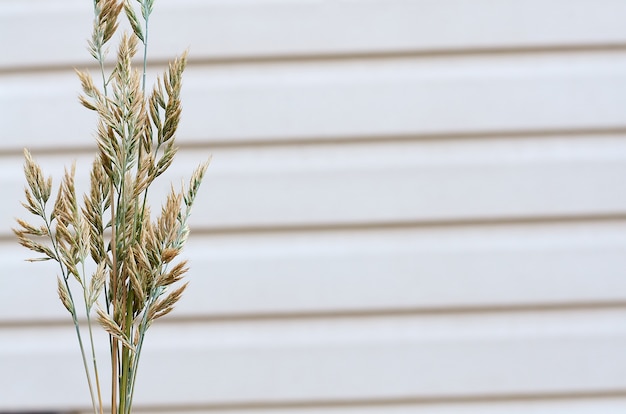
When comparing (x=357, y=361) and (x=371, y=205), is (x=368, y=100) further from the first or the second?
(x=357, y=361)

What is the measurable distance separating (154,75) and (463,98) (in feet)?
1.80

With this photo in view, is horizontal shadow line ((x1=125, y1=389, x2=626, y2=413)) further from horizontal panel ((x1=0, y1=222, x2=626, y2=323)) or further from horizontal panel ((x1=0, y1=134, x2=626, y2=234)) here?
horizontal panel ((x1=0, y1=134, x2=626, y2=234))

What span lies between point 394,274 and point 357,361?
0.55ft

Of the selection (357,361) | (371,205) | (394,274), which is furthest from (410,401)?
(371,205)

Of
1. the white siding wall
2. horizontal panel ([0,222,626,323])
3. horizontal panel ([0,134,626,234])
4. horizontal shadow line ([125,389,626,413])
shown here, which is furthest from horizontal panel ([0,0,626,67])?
horizontal shadow line ([125,389,626,413])

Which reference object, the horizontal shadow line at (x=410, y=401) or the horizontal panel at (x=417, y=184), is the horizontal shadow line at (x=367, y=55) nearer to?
the horizontal panel at (x=417, y=184)

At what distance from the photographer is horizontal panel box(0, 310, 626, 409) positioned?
3.67 feet

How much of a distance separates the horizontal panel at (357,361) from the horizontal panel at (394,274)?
0.04m

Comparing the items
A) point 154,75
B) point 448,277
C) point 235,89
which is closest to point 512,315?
point 448,277

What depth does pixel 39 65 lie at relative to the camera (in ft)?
3.71

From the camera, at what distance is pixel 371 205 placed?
1.12 metres

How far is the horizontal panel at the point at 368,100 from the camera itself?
112cm

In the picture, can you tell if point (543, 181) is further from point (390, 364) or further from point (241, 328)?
point (241, 328)

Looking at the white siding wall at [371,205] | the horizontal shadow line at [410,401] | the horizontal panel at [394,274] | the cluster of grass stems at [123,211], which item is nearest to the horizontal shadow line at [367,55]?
the white siding wall at [371,205]
